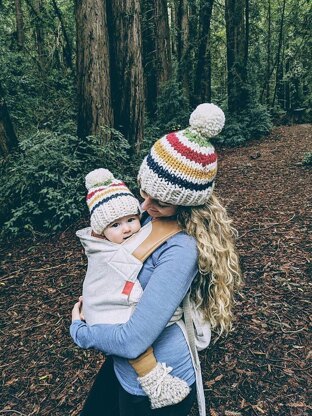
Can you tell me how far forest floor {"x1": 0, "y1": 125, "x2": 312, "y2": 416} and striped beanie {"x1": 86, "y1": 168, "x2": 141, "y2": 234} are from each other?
2.06 meters

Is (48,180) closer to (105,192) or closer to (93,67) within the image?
(93,67)

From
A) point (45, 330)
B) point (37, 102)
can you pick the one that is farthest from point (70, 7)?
point (45, 330)

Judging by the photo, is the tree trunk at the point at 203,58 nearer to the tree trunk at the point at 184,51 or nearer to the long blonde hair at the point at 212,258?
the tree trunk at the point at 184,51

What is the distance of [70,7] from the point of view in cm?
1716

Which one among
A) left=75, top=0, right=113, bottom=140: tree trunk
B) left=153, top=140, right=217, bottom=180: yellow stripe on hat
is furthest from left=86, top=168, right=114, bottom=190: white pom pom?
left=75, top=0, right=113, bottom=140: tree trunk

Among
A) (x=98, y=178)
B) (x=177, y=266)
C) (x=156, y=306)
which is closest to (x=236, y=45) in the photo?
(x=98, y=178)

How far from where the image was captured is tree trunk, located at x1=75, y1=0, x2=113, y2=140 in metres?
6.06

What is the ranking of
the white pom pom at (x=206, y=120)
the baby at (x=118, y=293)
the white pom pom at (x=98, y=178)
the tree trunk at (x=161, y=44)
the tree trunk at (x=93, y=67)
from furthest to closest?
the tree trunk at (x=161, y=44)
the tree trunk at (x=93, y=67)
the white pom pom at (x=98, y=178)
the white pom pom at (x=206, y=120)
the baby at (x=118, y=293)

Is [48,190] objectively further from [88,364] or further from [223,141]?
[223,141]

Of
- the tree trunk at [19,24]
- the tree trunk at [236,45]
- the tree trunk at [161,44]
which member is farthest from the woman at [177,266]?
the tree trunk at [19,24]

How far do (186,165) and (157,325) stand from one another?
66cm

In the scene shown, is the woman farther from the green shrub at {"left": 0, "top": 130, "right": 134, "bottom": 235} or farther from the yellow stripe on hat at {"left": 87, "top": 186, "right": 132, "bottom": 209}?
the green shrub at {"left": 0, "top": 130, "right": 134, "bottom": 235}

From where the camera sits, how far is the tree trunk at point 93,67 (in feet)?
19.9

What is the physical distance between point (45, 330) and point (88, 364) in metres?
0.77
